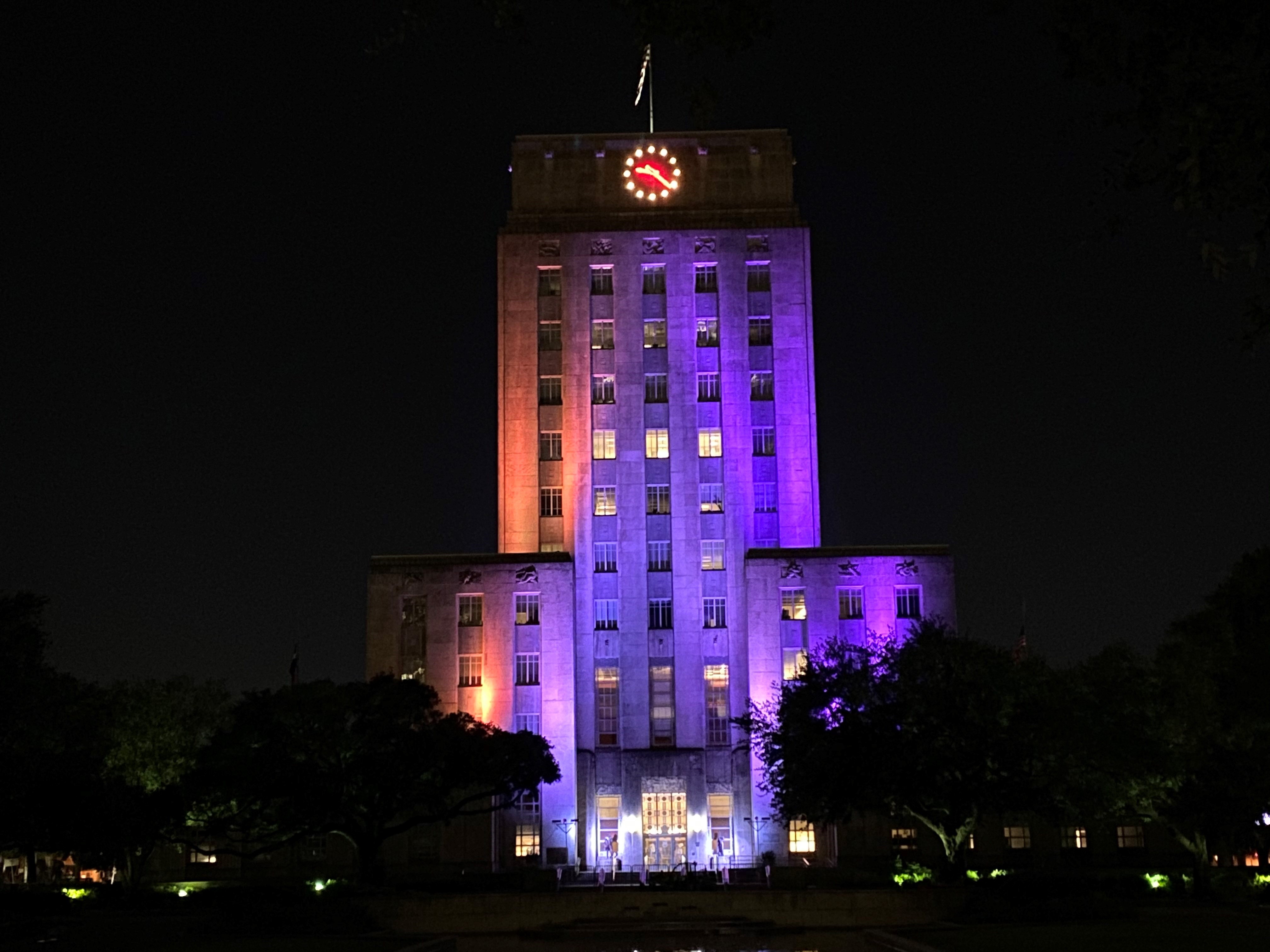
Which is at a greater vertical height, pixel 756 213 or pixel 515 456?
pixel 756 213

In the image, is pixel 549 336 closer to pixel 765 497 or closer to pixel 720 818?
pixel 765 497

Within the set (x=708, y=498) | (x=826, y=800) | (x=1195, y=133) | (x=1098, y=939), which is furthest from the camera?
(x=708, y=498)

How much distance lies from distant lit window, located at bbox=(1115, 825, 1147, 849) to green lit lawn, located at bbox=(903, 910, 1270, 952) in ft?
145

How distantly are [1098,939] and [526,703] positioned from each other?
58.5 meters

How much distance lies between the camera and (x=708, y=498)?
101188 mm

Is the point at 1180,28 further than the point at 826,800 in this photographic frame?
No

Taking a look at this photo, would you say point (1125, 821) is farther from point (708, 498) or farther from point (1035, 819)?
point (708, 498)

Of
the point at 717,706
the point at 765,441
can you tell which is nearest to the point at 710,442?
the point at 765,441

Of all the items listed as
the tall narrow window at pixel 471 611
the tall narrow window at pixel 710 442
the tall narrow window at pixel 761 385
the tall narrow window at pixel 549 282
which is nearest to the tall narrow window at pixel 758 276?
the tall narrow window at pixel 761 385

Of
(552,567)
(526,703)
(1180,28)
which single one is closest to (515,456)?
(552,567)

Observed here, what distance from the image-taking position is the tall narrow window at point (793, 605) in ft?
311

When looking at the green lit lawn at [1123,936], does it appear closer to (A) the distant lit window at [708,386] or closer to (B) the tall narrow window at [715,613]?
(B) the tall narrow window at [715,613]

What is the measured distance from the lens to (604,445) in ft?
335

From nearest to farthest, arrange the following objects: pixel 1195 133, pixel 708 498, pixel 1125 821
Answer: pixel 1195 133, pixel 1125 821, pixel 708 498
